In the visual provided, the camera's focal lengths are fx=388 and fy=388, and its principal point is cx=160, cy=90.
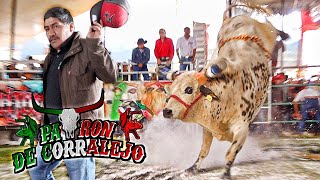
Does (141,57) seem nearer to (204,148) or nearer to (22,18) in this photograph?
(204,148)

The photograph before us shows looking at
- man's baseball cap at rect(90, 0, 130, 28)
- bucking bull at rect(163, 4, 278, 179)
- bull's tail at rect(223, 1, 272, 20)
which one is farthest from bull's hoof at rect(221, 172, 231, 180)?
man's baseball cap at rect(90, 0, 130, 28)

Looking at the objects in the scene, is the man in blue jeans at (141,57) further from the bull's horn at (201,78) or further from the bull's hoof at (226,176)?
the bull's hoof at (226,176)

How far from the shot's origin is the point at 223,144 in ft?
10.3

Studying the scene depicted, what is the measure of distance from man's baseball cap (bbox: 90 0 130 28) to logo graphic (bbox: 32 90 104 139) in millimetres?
556

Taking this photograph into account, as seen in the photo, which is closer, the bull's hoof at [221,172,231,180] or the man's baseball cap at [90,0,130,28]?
the man's baseball cap at [90,0,130,28]

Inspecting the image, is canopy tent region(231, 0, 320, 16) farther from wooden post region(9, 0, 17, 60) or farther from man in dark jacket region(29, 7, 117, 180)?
wooden post region(9, 0, 17, 60)

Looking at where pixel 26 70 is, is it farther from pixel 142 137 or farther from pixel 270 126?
pixel 270 126

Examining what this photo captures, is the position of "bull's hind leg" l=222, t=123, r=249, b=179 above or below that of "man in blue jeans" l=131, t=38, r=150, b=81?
below

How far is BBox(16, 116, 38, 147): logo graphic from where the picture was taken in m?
3.11

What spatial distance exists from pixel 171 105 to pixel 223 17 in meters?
0.83

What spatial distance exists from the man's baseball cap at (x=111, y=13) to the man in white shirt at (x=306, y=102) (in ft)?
5.11

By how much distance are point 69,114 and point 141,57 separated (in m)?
0.74

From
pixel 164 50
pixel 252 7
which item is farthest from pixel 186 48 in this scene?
pixel 252 7

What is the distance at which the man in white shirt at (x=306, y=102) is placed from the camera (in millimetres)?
3148
